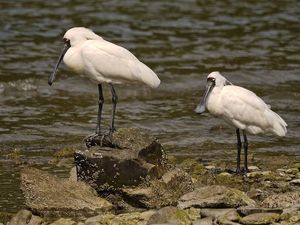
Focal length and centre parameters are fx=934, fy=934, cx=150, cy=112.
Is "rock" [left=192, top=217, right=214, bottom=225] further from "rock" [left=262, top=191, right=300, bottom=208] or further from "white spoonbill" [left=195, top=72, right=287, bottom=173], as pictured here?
"white spoonbill" [left=195, top=72, right=287, bottom=173]

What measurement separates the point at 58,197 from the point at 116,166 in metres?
0.83

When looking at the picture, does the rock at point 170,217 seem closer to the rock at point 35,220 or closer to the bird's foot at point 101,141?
the rock at point 35,220

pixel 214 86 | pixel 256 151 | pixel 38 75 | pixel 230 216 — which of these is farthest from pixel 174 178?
pixel 38 75

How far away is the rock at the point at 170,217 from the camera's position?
952 centimetres

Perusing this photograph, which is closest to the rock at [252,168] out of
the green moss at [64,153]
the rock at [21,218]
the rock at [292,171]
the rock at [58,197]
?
the rock at [292,171]

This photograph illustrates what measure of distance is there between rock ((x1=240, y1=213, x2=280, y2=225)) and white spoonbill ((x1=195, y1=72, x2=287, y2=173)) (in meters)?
3.01

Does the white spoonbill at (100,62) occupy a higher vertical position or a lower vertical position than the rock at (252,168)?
higher

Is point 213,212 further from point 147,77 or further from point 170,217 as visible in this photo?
point 147,77

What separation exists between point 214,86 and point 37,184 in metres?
3.27

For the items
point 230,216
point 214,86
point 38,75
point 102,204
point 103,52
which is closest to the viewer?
point 230,216

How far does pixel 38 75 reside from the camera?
20.7 m

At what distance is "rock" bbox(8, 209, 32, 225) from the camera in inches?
392

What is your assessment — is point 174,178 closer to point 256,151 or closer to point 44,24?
point 256,151

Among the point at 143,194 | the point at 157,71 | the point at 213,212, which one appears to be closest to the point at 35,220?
the point at 143,194
